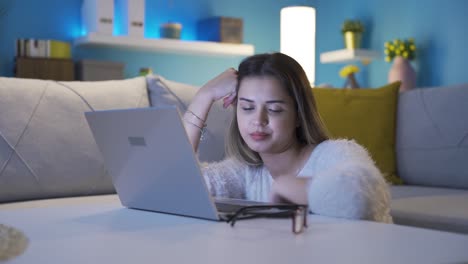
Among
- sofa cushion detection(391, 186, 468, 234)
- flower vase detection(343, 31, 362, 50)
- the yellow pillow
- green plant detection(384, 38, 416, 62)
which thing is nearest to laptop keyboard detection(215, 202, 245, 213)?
sofa cushion detection(391, 186, 468, 234)

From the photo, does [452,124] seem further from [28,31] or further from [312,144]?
[28,31]

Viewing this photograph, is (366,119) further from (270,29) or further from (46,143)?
(270,29)

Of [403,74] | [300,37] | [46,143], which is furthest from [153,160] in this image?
[403,74]

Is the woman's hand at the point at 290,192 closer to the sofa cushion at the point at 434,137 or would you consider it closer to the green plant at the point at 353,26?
the sofa cushion at the point at 434,137

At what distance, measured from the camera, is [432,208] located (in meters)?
1.84

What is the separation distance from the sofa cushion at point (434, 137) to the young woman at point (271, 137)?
106 centimetres

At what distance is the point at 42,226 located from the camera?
2.92 feet

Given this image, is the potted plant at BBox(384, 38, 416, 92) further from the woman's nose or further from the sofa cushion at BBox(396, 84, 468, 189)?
the woman's nose

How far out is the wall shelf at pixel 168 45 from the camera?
4.09 metres

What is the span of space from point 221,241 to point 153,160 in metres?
0.27

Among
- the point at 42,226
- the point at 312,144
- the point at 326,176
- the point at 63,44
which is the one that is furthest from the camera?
the point at 63,44

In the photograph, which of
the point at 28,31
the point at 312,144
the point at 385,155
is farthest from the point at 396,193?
the point at 28,31

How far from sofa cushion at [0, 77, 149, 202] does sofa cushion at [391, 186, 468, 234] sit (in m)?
0.95

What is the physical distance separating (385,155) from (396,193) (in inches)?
12.4
